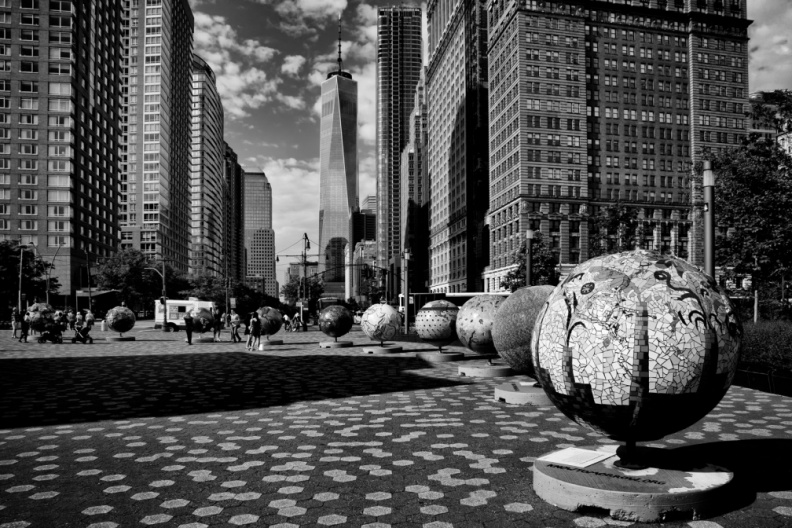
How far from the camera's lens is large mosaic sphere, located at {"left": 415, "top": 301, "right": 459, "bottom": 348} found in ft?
72.3

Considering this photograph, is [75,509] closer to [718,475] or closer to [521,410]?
[718,475]

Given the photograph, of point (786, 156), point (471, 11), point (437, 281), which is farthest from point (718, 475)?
point (437, 281)

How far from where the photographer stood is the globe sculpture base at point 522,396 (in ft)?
38.6

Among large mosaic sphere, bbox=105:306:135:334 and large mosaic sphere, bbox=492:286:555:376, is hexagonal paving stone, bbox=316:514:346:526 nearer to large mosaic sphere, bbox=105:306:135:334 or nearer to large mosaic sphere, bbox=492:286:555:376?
large mosaic sphere, bbox=492:286:555:376

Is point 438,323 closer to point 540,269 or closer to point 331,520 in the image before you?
point 331,520

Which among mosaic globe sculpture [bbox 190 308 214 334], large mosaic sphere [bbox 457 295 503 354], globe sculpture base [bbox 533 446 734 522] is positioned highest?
large mosaic sphere [bbox 457 295 503 354]

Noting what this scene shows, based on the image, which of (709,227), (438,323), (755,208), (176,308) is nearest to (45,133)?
(176,308)

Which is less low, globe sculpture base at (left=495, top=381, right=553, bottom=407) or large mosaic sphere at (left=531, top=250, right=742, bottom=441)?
large mosaic sphere at (left=531, top=250, right=742, bottom=441)

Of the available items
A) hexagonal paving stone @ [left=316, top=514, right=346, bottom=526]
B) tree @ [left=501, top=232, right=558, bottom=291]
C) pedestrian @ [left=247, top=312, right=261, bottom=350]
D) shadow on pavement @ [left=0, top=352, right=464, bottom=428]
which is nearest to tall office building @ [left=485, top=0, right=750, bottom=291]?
tree @ [left=501, top=232, right=558, bottom=291]

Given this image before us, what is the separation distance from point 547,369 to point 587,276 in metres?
0.99

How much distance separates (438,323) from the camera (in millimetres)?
22016

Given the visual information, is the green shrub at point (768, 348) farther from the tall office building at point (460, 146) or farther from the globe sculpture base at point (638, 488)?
the tall office building at point (460, 146)

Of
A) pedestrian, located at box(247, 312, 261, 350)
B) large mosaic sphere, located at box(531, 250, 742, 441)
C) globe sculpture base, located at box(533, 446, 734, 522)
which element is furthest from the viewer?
pedestrian, located at box(247, 312, 261, 350)

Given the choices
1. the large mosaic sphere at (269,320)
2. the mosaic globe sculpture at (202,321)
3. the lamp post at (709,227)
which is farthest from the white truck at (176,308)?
the lamp post at (709,227)
